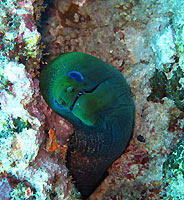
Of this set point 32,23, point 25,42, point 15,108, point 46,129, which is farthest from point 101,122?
point 32,23

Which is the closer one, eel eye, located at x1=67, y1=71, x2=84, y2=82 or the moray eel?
the moray eel

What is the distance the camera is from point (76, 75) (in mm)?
2615

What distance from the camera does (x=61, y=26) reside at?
412 cm

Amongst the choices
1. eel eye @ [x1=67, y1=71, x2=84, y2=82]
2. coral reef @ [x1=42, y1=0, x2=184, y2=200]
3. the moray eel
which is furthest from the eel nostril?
coral reef @ [x1=42, y1=0, x2=184, y2=200]

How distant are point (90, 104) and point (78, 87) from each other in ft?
1.08

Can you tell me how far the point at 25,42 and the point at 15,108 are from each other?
89 cm

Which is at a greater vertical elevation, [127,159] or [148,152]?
[148,152]

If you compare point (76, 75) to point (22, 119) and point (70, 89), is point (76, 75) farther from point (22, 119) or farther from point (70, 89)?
point (22, 119)

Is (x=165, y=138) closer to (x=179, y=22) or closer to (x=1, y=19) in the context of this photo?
(x=179, y=22)

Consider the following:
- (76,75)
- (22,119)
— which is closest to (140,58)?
(76,75)

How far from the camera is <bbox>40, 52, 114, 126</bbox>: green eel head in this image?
2.35 meters

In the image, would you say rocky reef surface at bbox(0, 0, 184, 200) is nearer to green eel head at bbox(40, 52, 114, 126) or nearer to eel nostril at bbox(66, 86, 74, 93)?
green eel head at bbox(40, 52, 114, 126)

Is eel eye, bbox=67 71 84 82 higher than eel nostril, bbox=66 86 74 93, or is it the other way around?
eel eye, bbox=67 71 84 82

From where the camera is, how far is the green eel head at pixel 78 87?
235 centimetres
